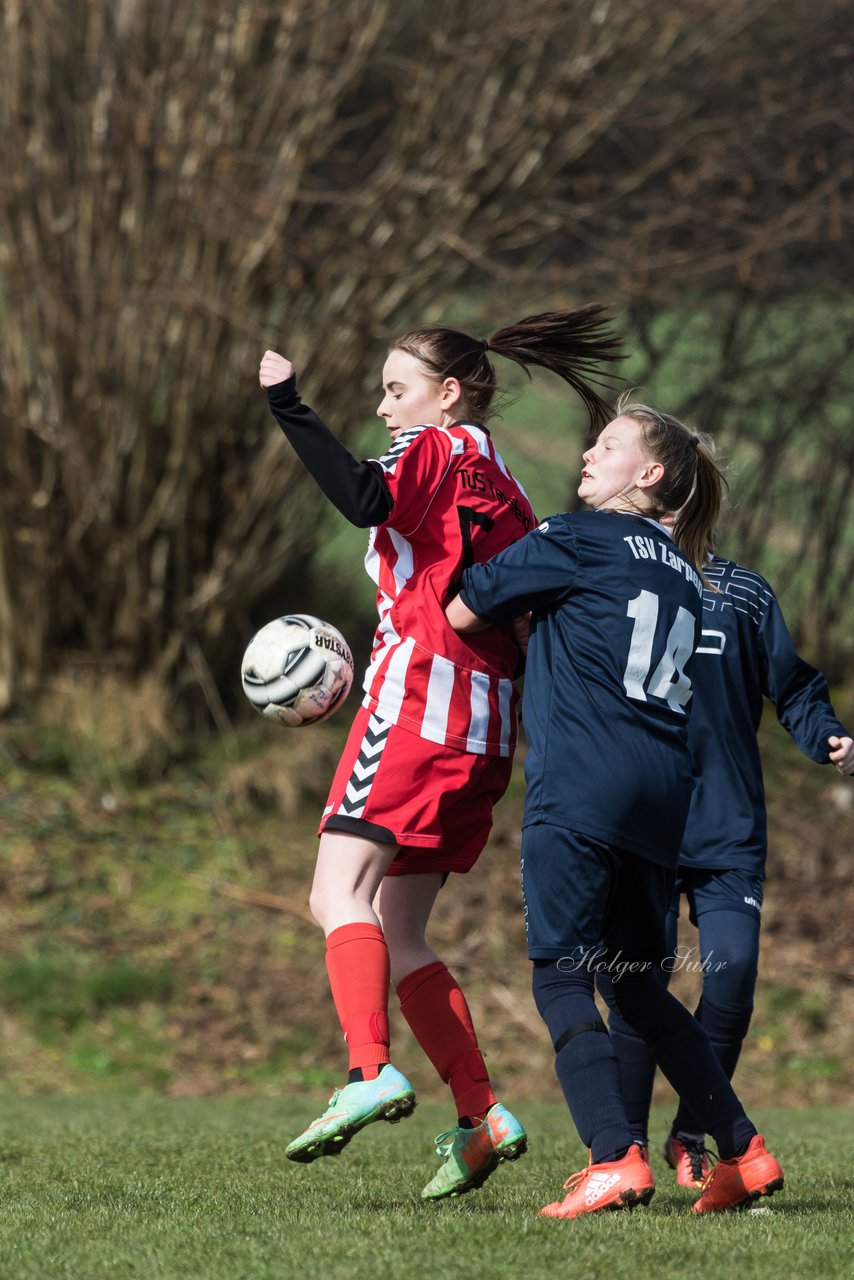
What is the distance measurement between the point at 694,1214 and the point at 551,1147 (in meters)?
1.96

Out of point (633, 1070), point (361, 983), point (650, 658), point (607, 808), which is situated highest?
point (650, 658)

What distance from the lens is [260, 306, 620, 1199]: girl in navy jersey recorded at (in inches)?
152

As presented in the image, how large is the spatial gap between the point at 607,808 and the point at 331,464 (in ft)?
3.43

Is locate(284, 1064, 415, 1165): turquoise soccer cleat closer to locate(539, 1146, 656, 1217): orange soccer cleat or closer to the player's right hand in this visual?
locate(539, 1146, 656, 1217): orange soccer cleat

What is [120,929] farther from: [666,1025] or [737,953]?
[666,1025]

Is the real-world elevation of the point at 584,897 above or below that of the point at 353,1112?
above

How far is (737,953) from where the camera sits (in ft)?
15.2

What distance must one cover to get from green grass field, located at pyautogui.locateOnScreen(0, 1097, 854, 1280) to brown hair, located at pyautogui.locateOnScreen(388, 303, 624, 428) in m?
2.14

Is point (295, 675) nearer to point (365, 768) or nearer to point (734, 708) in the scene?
point (365, 768)

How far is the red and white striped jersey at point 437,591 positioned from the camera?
4000 mm

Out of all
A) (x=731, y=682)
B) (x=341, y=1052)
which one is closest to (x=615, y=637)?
(x=731, y=682)

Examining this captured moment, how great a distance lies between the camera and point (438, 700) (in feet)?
13.1

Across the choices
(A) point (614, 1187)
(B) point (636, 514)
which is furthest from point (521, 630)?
(A) point (614, 1187)

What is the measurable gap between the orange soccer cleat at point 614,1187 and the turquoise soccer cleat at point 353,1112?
0.43 m
